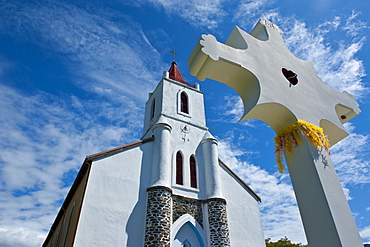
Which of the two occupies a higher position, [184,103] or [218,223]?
[184,103]

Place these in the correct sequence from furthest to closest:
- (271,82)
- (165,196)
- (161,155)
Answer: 1. (161,155)
2. (165,196)
3. (271,82)

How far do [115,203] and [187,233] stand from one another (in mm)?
3871

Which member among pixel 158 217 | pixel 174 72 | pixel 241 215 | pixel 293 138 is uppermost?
pixel 174 72

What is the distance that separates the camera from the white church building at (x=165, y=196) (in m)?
10.7

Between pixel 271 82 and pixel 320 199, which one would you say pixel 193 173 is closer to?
pixel 271 82

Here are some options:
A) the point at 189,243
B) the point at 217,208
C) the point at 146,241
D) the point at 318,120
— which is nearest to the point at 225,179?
the point at 217,208

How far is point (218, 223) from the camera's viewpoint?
1258 cm

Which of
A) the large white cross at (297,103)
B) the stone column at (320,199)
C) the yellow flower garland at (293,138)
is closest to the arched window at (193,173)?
the large white cross at (297,103)

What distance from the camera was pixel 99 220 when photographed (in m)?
10.3

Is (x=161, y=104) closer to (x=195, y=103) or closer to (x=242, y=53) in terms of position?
(x=195, y=103)

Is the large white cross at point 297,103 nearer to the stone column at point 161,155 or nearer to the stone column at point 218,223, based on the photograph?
the stone column at point 161,155

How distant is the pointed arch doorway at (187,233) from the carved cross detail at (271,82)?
9544 millimetres

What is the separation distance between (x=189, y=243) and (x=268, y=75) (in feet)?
34.9

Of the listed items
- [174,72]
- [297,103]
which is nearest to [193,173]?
[174,72]
